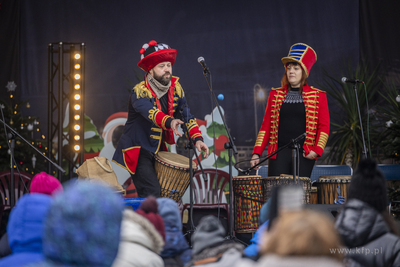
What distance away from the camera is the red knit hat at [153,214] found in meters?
1.81

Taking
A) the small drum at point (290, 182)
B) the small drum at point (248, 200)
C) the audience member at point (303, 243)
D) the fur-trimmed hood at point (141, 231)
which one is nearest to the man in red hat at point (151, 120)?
the small drum at point (248, 200)

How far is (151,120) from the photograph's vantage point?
13.9 feet

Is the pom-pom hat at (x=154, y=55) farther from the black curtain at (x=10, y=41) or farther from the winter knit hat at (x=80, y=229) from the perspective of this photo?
the winter knit hat at (x=80, y=229)

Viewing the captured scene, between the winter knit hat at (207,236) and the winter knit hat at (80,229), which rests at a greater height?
the winter knit hat at (80,229)

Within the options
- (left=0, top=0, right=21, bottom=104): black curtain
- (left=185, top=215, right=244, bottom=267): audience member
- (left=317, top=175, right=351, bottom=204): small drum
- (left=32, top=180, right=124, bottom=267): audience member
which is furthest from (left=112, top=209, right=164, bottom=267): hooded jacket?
(left=0, top=0, right=21, bottom=104): black curtain

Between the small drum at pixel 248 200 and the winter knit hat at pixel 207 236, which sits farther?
the small drum at pixel 248 200

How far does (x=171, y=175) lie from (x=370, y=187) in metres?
2.65

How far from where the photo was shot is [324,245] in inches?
38.5

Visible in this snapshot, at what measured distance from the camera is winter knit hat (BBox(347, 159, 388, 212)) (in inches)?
69.4

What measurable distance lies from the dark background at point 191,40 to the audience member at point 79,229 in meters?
5.72

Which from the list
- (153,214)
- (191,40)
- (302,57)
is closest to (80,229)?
(153,214)

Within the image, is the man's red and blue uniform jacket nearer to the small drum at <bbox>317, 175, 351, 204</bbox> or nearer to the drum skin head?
the drum skin head

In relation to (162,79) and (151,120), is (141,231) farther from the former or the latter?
(162,79)

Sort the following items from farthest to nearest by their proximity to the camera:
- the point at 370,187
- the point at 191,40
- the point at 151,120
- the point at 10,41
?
the point at 191,40
the point at 10,41
the point at 151,120
the point at 370,187
